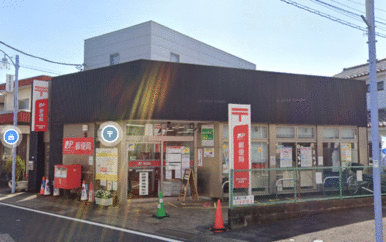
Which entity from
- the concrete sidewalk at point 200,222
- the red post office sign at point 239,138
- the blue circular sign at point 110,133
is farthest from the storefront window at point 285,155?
the blue circular sign at point 110,133

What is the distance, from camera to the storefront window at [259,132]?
42.5 ft

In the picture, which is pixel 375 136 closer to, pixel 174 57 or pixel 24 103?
pixel 174 57

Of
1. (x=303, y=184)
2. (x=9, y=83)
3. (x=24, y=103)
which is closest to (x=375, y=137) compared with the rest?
(x=303, y=184)

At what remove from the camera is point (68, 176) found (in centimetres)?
1262

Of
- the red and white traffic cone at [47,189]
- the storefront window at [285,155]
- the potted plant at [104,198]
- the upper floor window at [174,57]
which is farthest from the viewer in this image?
the upper floor window at [174,57]

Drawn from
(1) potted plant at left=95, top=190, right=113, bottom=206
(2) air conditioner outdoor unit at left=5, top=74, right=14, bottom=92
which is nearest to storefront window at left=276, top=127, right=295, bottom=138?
(1) potted plant at left=95, top=190, right=113, bottom=206

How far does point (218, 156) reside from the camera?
12.2m

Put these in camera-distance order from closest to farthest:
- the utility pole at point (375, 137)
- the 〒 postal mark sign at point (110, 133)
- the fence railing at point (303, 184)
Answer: the utility pole at point (375, 137)
the fence railing at point (303, 184)
the 〒 postal mark sign at point (110, 133)

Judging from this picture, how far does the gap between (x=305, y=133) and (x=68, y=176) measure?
32.6 feet

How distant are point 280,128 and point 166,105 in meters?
5.08

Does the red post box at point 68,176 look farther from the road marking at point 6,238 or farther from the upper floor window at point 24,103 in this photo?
the upper floor window at point 24,103

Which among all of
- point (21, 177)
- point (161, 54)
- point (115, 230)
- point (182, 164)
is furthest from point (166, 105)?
point (21, 177)

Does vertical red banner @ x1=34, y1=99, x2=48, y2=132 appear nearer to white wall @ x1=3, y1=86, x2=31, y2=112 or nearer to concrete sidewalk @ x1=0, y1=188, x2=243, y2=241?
concrete sidewalk @ x1=0, y1=188, x2=243, y2=241

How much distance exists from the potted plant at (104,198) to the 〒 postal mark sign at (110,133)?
A: 1.83 m
